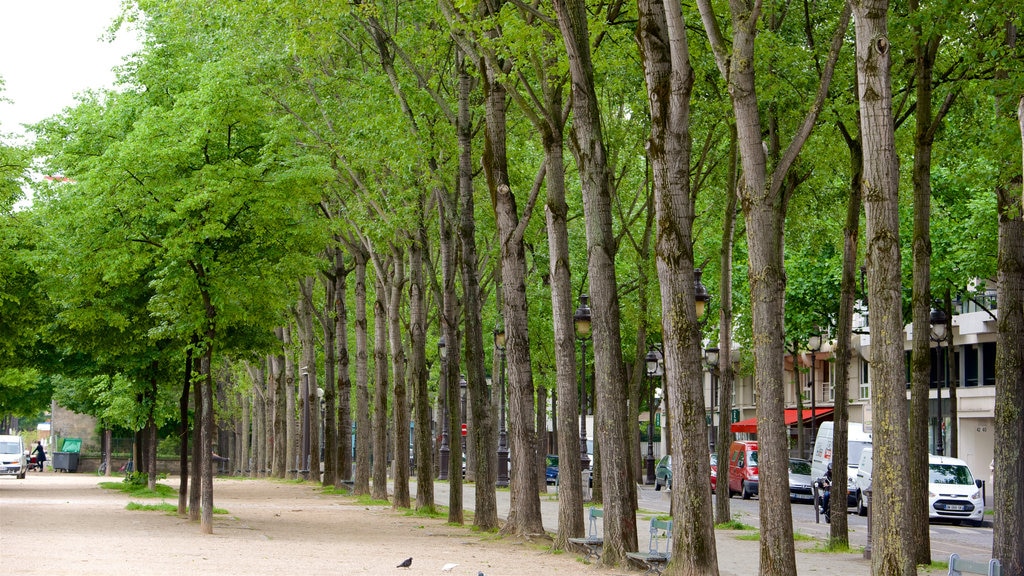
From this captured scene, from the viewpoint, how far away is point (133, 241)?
2489 cm

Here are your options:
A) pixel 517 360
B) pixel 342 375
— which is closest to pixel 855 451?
pixel 342 375

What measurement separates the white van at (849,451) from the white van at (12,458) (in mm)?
35704

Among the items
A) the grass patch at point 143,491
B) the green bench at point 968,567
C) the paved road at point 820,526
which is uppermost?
the green bench at point 968,567

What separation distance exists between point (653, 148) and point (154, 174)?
1204 centimetres

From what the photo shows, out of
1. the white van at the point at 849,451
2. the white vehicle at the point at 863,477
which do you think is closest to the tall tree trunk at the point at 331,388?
the white van at the point at 849,451

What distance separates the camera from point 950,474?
3488cm

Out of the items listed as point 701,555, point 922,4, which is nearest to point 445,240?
point 922,4

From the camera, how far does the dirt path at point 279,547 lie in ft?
55.6

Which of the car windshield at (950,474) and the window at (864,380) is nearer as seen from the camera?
the car windshield at (950,474)

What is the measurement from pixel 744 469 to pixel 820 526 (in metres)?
16.4

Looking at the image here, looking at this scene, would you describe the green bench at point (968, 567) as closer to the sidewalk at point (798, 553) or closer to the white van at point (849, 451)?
the sidewalk at point (798, 553)

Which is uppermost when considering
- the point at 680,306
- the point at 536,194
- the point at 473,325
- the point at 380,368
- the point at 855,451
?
the point at 536,194

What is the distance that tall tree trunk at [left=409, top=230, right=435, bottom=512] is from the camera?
28453 millimetres

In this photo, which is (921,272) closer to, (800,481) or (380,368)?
(380,368)
